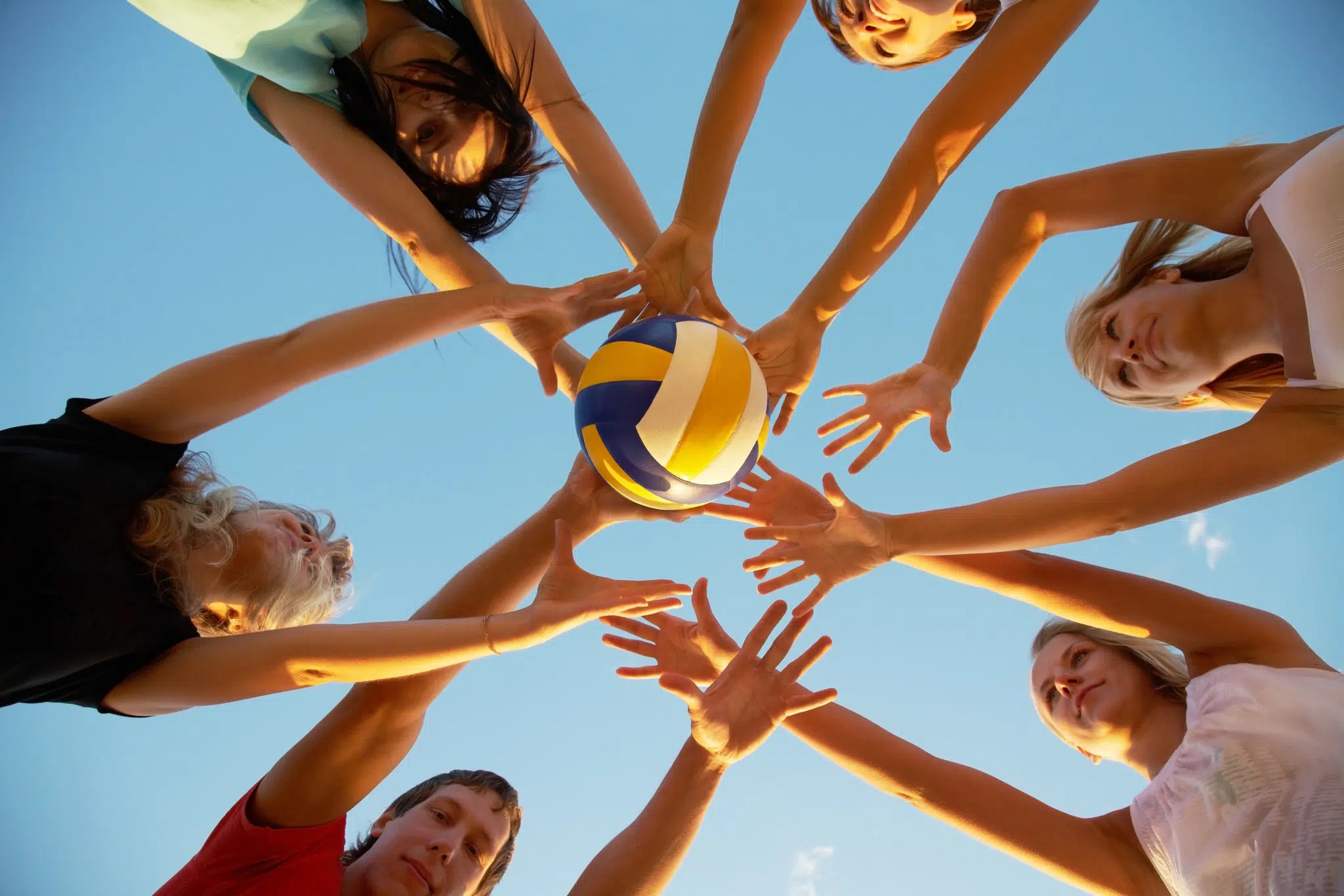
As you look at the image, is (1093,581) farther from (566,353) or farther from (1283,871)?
(566,353)

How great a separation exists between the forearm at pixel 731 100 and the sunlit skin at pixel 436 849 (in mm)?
2720

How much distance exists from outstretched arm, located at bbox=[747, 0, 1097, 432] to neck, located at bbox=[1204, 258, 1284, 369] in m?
1.12

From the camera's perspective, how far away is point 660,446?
282 cm

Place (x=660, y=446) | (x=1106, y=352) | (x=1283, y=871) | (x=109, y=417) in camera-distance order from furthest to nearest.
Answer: (x=1106, y=352)
(x=109, y=417)
(x=660, y=446)
(x=1283, y=871)

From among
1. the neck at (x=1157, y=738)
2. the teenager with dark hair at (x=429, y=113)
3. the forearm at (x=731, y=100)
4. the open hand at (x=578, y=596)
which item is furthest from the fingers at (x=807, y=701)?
the forearm at (x=731, y=100)

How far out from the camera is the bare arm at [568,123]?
3.71 m

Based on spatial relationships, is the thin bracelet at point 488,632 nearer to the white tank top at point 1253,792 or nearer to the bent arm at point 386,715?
the bent arm at point 386,715

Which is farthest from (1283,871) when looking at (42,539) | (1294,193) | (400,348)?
(42,539)

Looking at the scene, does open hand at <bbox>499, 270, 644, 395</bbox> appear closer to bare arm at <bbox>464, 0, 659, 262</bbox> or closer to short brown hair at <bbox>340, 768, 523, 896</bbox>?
bare arm at <bbox>464, 0, 659, 262</bbox>

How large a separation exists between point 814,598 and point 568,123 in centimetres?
242

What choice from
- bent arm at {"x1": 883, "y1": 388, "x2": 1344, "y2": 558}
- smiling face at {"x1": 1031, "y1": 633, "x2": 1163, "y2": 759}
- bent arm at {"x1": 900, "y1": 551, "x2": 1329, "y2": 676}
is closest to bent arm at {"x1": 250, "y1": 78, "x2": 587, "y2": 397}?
bent arm at {"x1": 883, "y1": 388, "x2": 1344, "y2": 558}

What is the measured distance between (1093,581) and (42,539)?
3845 millimetres

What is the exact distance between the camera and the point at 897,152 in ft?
11.3

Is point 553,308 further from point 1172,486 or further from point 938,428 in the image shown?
point 1172,486
